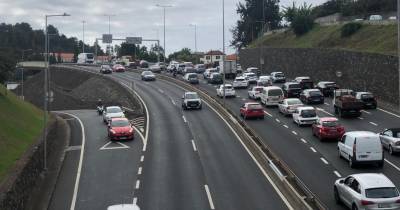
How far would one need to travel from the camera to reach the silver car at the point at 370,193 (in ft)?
67.5

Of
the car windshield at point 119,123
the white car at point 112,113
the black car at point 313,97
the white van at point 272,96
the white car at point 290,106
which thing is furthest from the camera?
the white van at point 272,96

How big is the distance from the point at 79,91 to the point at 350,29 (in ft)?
149

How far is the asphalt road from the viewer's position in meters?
28.0

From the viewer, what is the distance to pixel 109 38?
122 metres

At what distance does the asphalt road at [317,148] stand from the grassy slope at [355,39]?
12857 mm

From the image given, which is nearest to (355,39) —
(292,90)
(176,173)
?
(292,90)

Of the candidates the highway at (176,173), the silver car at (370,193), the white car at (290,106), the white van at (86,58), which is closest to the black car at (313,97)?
the white car at (290,106)

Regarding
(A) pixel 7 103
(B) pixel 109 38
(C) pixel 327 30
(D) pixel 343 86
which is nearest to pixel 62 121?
(A) pixel 7 103

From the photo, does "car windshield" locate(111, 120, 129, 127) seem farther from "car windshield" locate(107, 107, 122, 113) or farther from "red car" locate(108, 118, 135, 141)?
"car windshield" locate(107, 107, 122, 113)

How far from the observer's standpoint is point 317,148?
35.8 metres

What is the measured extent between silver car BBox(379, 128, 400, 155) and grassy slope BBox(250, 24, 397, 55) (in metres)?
23.6

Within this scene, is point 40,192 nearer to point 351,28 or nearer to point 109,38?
point 351,28

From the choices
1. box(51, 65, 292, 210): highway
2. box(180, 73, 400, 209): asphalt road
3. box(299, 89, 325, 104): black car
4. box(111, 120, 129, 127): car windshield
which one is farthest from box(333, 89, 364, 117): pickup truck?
box(111, 120, 129, 127): car windshield

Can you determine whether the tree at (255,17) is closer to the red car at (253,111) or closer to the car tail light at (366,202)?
the red car at (253,111)
